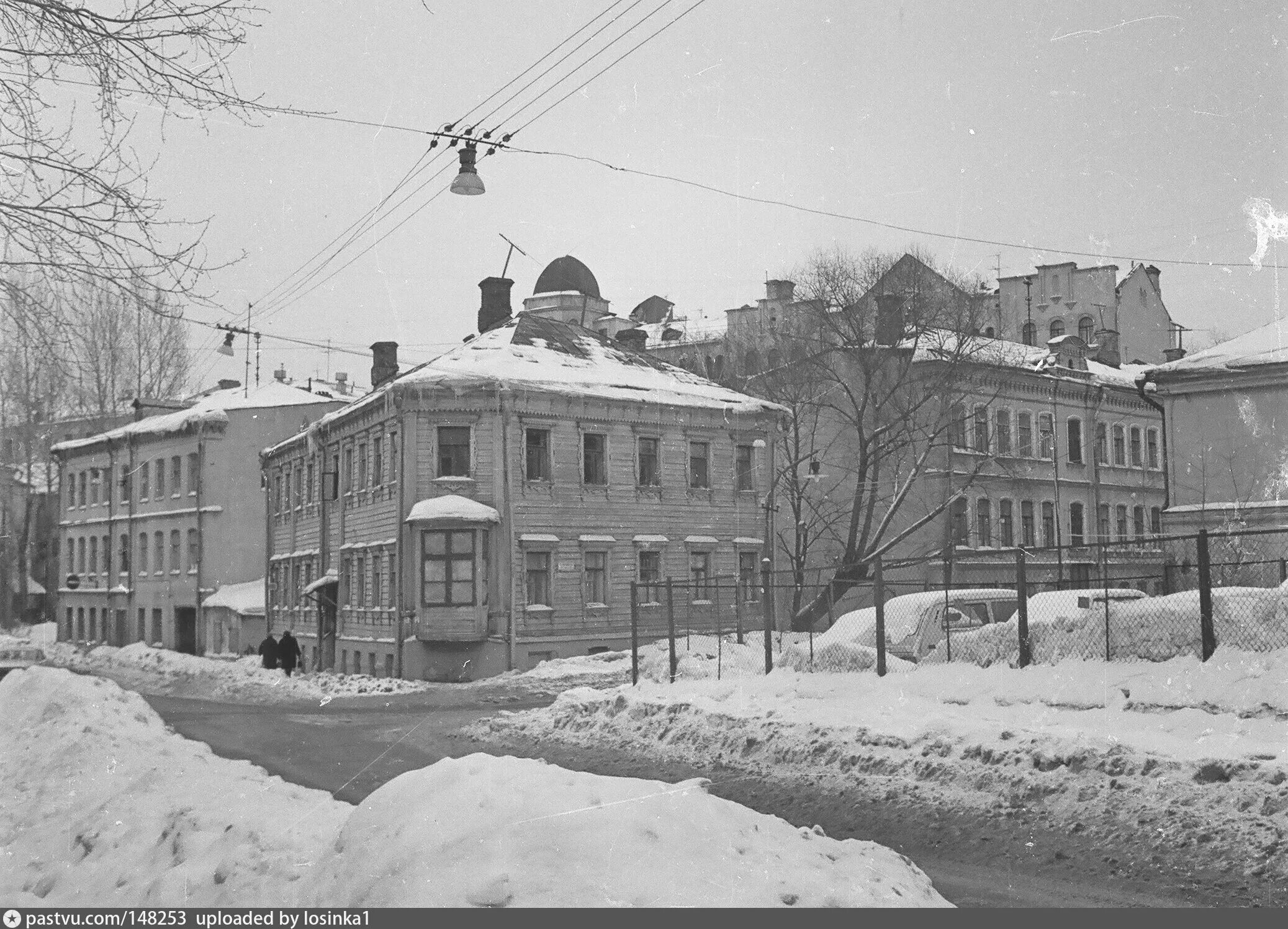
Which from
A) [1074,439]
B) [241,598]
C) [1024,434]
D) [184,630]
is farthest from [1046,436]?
[184,630]

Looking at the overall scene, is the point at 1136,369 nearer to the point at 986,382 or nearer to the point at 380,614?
the point at 986,382

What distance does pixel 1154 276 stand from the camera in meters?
68.2

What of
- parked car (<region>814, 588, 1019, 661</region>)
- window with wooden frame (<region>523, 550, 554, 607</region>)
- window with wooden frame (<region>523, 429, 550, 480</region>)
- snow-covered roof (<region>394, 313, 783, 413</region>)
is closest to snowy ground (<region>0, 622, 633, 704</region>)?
window with wooden frame (<region>523, 550, 554, 607</region>)

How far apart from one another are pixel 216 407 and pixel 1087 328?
4193 cm

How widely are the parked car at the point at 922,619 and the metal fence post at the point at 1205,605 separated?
6061 millimetres

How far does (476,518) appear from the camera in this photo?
34.1 metres

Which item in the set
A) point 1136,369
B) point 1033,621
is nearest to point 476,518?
point 1033,621

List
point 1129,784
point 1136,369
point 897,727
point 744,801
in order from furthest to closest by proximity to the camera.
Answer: point 1136,369 → point 897,727 → point 744,801 → point 1129,784

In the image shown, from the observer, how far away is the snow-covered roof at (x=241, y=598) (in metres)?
50.2

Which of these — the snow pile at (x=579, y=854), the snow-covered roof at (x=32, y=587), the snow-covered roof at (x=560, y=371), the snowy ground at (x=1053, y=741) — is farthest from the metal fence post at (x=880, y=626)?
the snow-covered roof at (x=32, y=587)

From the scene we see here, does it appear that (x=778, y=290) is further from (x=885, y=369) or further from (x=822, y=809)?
(x=822, y=809)

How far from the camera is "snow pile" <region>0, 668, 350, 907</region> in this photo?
745 centimetres

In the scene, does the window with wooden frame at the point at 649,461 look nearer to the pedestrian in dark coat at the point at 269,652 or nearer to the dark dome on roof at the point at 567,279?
the pedestrian in dark coat at the point at 269,652
